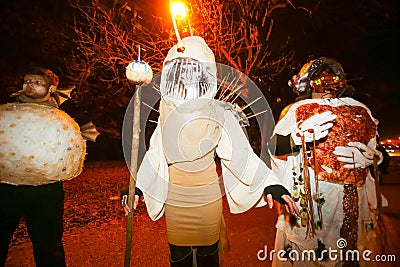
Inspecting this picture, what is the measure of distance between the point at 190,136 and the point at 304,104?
120cm

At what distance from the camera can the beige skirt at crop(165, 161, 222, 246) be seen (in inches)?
100.0

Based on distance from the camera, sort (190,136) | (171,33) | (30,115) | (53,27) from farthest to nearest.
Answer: (53,27) → (171,33) → (30,115) → (190,136)

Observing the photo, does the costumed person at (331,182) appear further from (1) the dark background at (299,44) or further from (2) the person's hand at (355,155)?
(1) the dark background at (299,44)

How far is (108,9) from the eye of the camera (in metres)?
8.62

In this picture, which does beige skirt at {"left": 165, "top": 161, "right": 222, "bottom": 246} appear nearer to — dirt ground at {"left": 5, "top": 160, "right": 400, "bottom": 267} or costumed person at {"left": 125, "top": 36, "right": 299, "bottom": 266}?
costumed person at {"left": 125, "top": 36, "right": 299, "bottom": 266}

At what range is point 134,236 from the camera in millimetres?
5332

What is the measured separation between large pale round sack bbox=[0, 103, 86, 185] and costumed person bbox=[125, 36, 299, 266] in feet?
2.50

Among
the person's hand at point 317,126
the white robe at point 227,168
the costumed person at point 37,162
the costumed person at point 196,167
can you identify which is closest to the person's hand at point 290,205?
the costumed person at point 196,167

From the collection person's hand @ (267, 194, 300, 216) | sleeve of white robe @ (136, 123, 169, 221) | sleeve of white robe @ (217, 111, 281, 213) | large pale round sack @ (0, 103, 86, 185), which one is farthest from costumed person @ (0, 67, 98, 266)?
person's hand @ (267, 194, 300, 216)

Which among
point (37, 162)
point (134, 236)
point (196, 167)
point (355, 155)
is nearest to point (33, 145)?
point (37, 162)

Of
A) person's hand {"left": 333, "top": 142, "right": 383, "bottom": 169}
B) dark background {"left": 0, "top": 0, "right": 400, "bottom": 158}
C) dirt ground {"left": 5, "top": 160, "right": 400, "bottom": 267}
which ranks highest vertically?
dark background {"left": 0, "top": 0, "right": 400, "bottom": 158}

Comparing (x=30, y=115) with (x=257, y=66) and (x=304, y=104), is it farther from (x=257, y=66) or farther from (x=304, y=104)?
(x=257, y=66)

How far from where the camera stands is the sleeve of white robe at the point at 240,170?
99.3 inches

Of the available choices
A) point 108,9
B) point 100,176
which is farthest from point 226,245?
point 100,176
